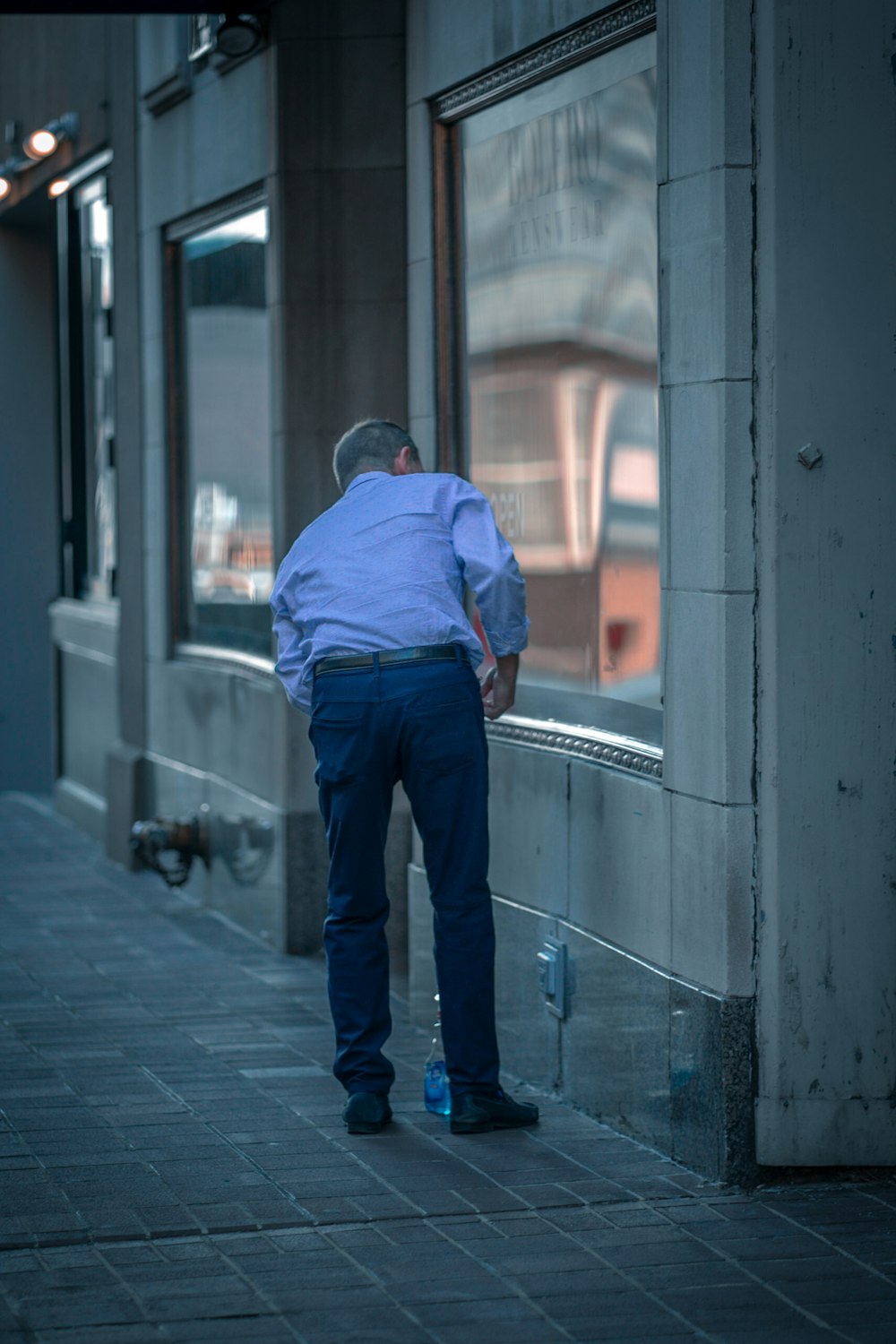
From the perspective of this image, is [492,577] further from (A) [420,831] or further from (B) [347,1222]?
(B) [347,1222]

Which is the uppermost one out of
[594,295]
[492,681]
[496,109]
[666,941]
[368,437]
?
[496,109]

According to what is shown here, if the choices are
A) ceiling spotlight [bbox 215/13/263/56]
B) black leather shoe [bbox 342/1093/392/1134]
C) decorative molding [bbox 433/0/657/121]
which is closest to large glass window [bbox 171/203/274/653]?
ceiling spotlight [bbox 215/13/263/56]

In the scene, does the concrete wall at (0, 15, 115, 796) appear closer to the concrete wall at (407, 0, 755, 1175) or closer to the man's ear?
the man's ear

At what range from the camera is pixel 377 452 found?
582cm

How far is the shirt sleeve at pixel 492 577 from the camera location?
5.50 meters

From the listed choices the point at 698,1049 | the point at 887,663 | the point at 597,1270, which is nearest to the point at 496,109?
the point at 887,663

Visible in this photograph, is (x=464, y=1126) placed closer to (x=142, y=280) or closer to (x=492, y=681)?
(x=492, y=681)

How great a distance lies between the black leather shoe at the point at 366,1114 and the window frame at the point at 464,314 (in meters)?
1.08

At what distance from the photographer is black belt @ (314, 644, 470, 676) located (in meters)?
5.50

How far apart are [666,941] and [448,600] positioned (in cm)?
104

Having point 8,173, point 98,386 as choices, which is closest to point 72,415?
point 98,386

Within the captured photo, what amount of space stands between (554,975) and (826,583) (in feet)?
5.20

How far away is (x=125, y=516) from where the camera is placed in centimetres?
1094

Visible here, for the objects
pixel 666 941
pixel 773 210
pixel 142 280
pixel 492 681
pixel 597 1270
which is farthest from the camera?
pixel 142 280
